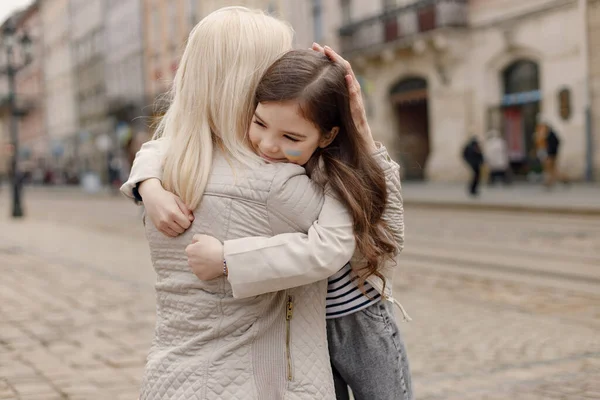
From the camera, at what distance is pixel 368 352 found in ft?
6.91

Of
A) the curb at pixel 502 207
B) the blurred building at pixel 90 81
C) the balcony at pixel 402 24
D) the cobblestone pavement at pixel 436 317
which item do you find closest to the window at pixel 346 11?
the balcony at pixel 402 24

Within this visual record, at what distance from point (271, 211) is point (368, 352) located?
0.50 metres

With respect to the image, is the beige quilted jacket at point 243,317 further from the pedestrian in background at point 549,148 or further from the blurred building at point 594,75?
the blurred building at point 594,75

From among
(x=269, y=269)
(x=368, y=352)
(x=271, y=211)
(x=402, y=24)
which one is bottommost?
(x=368, y=352)

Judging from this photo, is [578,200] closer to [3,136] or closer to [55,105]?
[55,105]

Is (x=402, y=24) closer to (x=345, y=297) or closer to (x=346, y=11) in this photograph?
(x=346, y=11)

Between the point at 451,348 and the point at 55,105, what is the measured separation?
6479 centimetres

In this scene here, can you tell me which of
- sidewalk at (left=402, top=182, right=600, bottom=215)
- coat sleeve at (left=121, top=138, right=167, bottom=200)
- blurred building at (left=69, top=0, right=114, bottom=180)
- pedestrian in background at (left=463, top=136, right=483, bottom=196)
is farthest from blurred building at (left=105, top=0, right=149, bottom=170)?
coat sleeve at (left=121, top=138, right=167, bottom=200)

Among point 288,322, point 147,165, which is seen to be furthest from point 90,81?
point 288,322

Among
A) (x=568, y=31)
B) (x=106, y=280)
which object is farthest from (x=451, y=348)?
(x=568, y=31)

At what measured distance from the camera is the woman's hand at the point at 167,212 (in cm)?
187

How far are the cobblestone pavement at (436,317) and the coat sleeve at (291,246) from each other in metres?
2.28

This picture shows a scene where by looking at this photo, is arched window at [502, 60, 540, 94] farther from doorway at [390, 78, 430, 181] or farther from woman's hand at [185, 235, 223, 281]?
woman's hand at [185, 235, 223, 281]

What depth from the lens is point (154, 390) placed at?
1.93 meters
